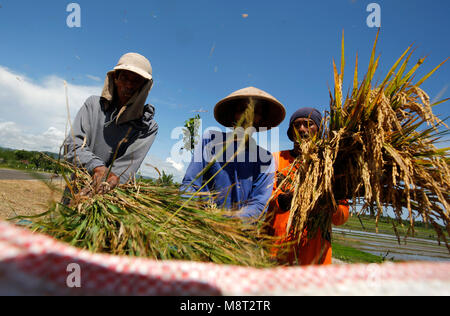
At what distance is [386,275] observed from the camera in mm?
792

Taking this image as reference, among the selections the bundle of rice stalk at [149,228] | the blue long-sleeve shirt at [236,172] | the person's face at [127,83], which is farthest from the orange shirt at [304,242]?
the person's face at [127,83]

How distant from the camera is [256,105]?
6.63 ft

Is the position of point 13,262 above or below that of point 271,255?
above

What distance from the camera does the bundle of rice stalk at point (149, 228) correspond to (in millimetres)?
945

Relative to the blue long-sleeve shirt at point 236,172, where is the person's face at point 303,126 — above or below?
above

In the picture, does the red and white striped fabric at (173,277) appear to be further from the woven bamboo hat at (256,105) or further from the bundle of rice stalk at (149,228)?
the woven bamboo hat at (256,105)

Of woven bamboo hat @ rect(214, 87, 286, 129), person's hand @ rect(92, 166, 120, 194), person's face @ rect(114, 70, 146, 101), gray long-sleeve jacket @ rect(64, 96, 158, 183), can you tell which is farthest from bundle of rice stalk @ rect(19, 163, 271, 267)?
woven bamboo hat @ rect(214, 87, 286, 129)

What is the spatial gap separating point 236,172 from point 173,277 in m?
1.18

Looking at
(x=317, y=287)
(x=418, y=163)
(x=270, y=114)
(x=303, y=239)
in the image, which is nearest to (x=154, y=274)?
(x=317, y=287)

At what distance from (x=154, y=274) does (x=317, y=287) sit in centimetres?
51

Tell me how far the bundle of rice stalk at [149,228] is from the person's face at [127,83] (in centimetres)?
91

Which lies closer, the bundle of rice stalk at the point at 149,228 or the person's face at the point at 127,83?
the bundle of rice stalk at the point at 149,228

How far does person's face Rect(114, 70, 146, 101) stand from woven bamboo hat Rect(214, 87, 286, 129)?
28.6 inches
